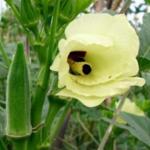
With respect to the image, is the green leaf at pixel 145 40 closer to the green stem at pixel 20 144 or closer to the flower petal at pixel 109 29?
the flower petal at pixel 109 29

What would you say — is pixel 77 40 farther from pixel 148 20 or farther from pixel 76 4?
pixel 148 20

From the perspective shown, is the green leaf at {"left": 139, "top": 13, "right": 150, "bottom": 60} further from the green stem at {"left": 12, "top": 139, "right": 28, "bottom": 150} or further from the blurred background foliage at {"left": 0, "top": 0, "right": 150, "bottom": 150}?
the green stem at {"left": 12, "top": 139, "right": 28, "bottom": 150}

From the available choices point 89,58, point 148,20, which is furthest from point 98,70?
point 148,20

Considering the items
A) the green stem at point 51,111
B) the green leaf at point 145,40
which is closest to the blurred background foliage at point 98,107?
the green leaf at point 145,40

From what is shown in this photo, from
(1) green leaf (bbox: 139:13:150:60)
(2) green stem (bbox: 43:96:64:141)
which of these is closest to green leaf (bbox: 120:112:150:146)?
(1) green leaf (bbox: 139:13:150:60)

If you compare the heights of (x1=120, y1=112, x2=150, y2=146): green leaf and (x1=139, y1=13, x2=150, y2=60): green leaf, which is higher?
(x1=139, y1=13, x2=150, y2=60): green leaf

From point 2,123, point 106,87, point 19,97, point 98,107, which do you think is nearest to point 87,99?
point 106,87
